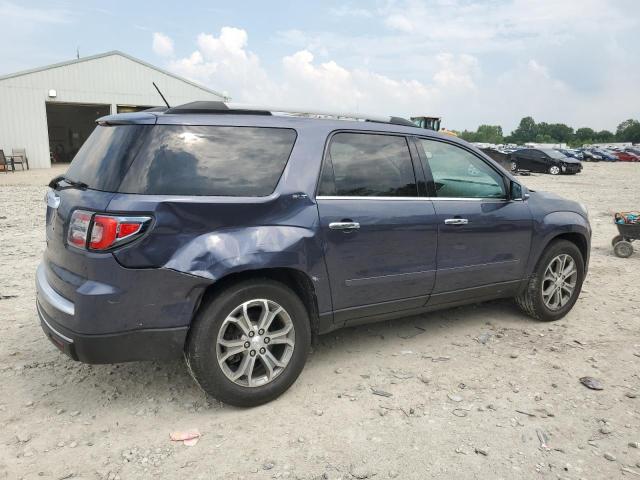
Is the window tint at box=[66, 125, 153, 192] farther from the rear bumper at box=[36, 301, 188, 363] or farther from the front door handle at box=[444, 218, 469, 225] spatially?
the front door handle at box=[444, 218, 469, 225]

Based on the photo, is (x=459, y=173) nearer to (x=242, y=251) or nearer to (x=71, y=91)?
Answer: (x=242, y=251)

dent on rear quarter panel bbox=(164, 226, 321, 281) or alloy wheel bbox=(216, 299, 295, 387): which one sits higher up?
dent on rear quarter panel bbox=(164, 226, 321, 281)

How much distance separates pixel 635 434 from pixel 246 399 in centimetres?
227

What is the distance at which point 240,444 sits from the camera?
2758 mm

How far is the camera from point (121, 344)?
2.76 metres

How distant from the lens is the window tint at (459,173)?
3.91 metres

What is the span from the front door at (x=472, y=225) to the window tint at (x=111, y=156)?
2095 mm

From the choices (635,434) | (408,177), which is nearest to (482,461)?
(635,434)

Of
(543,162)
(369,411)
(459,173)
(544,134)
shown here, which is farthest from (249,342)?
(544,134)

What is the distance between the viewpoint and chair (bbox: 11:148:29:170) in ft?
77.3

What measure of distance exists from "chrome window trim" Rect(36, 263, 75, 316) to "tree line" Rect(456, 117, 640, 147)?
428 ft

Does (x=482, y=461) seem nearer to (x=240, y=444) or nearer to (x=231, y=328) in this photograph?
(x=240, y=444)

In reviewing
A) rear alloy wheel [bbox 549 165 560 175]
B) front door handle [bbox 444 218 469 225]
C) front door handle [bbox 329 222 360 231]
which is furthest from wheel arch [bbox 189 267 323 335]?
rear alloy wheel [bbox 549 165 560 175]

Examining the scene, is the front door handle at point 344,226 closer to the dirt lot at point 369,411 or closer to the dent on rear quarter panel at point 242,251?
the dent on rear quarter panel at point 242,251
